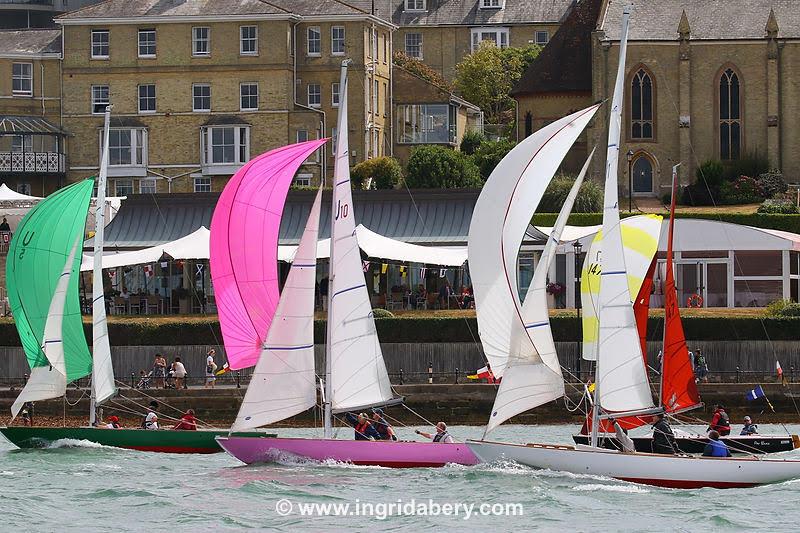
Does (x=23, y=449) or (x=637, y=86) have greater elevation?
(x=637, y=86)

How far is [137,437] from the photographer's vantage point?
39.6 metres

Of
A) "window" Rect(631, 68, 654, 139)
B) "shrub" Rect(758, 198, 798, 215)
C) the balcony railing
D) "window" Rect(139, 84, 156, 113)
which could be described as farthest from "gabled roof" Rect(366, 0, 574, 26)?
"shrub" Rect(758, 198, 798, 215)

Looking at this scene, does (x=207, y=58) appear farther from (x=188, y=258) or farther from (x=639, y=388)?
(x=639, y=388)

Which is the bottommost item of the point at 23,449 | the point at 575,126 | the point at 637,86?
the point at 23,449

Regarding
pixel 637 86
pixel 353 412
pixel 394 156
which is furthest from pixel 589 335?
pixel 394 156

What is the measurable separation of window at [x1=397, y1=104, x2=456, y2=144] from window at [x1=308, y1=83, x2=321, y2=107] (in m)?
7.18

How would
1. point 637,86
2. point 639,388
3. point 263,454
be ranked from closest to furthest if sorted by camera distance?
point 639,388, point 263,454, point 637,86

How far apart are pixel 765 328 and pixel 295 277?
19.3 m

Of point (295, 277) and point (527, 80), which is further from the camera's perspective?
point (527, 80)

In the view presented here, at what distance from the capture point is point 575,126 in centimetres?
3441

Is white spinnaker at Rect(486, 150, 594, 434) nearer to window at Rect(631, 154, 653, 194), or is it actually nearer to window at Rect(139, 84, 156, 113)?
window at Rect(631, 154, 653, 194)

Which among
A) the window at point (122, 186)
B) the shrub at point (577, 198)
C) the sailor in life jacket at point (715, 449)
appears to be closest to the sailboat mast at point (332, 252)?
the sailor in life jacket at point (715, 449)

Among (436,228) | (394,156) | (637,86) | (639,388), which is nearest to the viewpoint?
(639,388)

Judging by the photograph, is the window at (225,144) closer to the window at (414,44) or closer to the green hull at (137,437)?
the window at (414,44)
